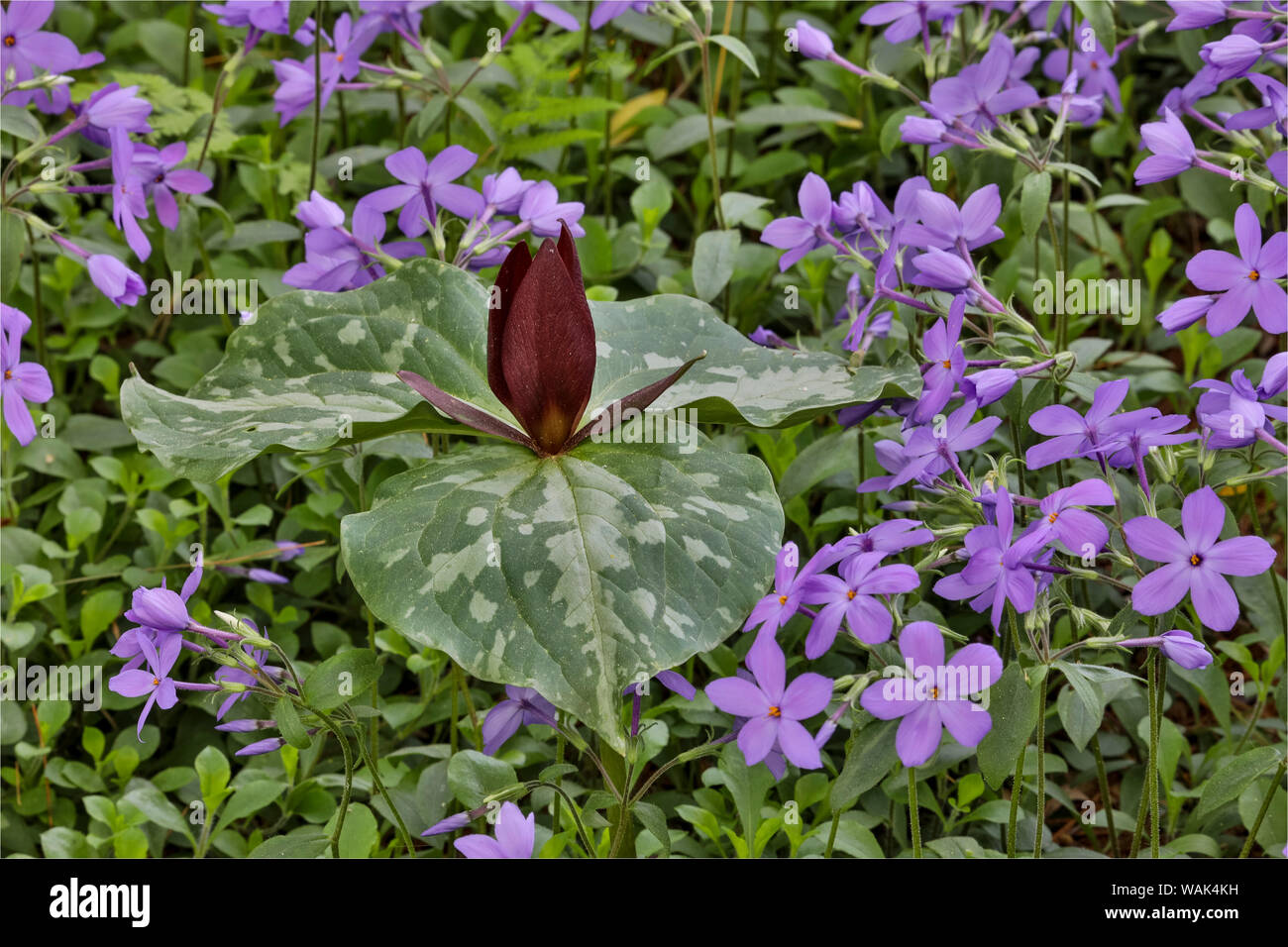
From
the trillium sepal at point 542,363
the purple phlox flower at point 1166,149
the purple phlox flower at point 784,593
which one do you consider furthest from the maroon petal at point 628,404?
the purple phlox flower at point 1166,149

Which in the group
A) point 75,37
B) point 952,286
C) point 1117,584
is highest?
point 75,37

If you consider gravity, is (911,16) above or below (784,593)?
above

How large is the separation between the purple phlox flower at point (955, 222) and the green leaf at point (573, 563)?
16.5 inches

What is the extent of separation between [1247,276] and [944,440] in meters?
0.44

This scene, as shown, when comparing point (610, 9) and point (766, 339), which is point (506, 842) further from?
point (610, 9)

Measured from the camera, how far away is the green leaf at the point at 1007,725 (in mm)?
1334

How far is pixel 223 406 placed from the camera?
153 cm

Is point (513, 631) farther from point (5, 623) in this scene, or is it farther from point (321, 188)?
point (321, 188)

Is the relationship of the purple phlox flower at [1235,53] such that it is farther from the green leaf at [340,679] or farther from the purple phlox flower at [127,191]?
the purple phlox flower at [127,191]

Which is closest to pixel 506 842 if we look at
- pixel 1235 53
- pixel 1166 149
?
pixel 1166 149

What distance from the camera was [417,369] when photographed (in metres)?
1.64

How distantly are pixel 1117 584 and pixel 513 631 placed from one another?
69cm
